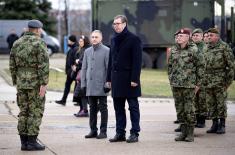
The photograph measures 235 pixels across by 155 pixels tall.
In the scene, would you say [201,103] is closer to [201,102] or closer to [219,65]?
[201,102]

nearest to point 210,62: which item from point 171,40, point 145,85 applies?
point 145,85

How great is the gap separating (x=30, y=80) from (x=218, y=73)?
3.74 meters

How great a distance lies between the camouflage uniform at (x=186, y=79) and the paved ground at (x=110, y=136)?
0.39 metres

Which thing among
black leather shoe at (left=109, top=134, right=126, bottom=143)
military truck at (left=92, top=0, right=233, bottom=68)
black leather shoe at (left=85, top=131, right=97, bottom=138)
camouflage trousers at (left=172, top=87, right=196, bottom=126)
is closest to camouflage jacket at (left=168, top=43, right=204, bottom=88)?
camouflage trousers at (left=172, top=87, right=196, bottom=126)

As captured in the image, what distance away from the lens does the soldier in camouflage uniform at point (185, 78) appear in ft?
39.1

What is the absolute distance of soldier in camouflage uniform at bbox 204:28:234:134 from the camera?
13039 mm

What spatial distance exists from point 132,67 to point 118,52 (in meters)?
0.34

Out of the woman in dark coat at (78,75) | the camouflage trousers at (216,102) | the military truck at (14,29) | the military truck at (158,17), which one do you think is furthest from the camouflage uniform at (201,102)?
the military truck at (14,29)

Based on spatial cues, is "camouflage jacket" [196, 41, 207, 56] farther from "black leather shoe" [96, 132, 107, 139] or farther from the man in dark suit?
"black leather shoe" [96, 132, 107, 139]

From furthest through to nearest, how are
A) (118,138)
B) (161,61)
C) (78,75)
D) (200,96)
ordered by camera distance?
(161,61) < (78,75) < (200,96) < (118,138)

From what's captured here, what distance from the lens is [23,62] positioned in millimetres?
10898

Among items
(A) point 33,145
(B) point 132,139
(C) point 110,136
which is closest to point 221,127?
(C) point 110,136

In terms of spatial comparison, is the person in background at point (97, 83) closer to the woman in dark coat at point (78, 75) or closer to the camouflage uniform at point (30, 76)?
the camouflage uniform at point (30, 76)

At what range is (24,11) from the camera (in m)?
57.0
